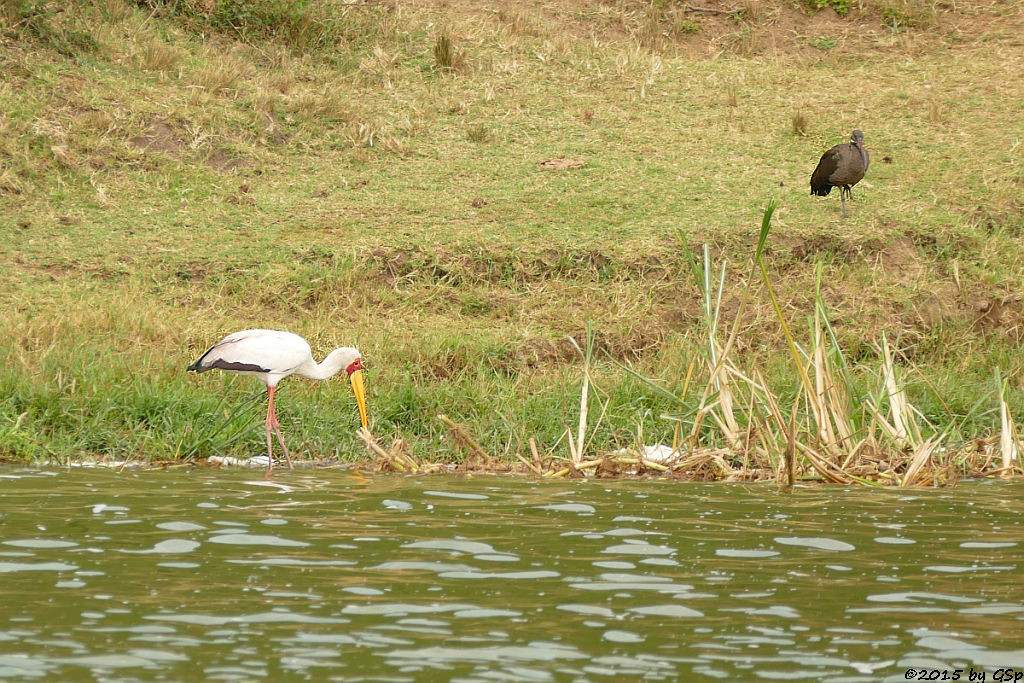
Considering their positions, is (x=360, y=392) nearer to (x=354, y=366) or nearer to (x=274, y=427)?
(x=354, y=366)

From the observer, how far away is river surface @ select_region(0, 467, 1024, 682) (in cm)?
433

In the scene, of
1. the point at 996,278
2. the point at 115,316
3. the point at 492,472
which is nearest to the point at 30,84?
the point at 115,316

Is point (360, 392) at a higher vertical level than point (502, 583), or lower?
higher

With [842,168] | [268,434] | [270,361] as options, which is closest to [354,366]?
[270,361]

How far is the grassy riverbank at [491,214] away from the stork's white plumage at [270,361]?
0.32m

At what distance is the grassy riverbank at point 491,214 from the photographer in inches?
367

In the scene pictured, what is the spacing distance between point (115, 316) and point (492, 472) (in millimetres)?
3754

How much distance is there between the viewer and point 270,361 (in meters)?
8.70

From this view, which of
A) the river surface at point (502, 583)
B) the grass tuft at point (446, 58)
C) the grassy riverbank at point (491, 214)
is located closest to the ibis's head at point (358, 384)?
the grassy riverbank at point (491, 214)

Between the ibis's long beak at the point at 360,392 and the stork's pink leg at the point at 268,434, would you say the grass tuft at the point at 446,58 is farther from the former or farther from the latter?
the stork's pink leg at the point at 268,434

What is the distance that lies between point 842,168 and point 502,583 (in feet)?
28.0

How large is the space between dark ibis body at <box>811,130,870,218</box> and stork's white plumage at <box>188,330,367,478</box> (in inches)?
230

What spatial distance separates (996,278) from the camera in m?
11.9

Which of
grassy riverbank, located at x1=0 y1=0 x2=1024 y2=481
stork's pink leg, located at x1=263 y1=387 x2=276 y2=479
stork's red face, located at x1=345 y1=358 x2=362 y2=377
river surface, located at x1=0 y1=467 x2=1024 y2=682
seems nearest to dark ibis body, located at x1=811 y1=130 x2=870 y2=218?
grassy riverbank, located at x1=0 y1=0 x2=1024 y2=481
